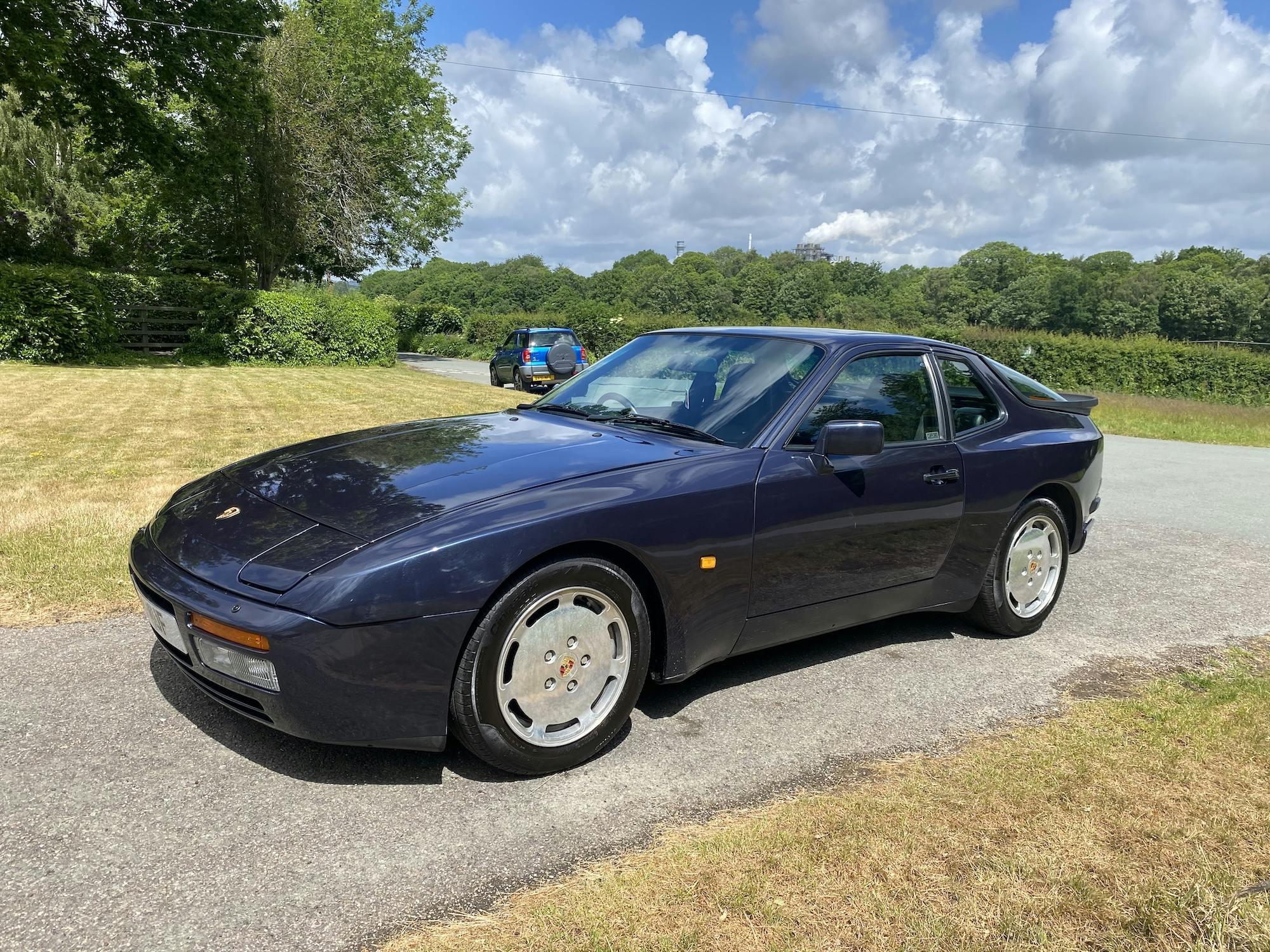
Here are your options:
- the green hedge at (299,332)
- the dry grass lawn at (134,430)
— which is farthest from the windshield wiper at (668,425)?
the green hedge at (299,332)

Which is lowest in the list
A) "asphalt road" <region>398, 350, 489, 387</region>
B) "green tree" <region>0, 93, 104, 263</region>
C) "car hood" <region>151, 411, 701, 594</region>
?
"asphalt road" <region>398, 350, 489, 387</region>

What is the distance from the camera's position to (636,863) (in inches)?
95.9

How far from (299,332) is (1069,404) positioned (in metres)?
23.4

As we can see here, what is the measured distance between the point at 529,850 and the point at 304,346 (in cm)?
2471

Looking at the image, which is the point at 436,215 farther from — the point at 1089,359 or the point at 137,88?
the point at 1089,359

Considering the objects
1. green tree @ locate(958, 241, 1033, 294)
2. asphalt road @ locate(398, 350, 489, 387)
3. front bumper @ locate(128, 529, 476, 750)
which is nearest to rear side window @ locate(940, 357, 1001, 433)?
front bumper @ locate(128, 529, 476, 750)

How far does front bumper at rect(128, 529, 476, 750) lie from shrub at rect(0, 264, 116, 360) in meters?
21.0

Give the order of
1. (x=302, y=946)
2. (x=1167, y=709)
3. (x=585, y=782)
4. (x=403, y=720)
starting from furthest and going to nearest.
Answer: (x=1167, y=709) < (x=585, y=782) < (x=403, y=720) < (x=302, y=946)

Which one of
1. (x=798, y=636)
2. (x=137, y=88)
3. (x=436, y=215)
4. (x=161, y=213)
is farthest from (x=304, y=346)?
(x=798, y=636)

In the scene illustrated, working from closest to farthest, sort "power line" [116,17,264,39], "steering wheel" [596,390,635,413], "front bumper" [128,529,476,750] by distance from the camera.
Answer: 1. "front bumper" [128,529,476,750]
2. "steering wheel" [596,390,635,413]
3. "power line" [116,17,264,39]

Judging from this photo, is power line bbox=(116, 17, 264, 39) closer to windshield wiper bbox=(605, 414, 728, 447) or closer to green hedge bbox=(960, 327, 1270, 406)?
windshield wiper bbox=(605, 414, 728, 447)

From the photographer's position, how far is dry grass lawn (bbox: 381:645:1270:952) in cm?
212

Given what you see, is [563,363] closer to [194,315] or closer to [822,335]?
[822,335]

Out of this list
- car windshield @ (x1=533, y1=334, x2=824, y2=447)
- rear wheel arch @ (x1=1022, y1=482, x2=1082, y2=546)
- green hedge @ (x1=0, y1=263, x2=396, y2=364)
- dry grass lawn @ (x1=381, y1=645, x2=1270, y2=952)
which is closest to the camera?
dry grass lawn @ (x1=381, y1=645, x2=1270, y2=952)
